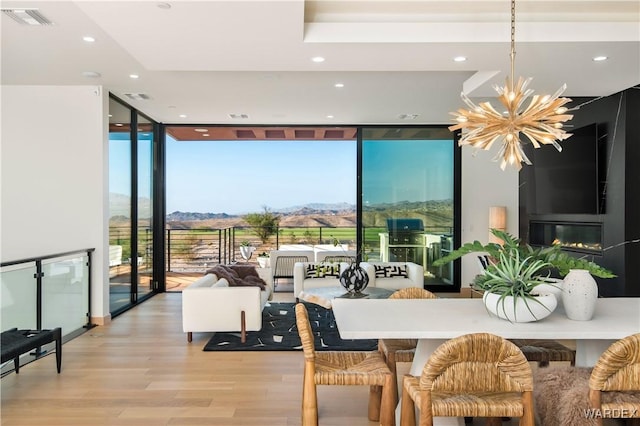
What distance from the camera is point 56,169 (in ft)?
18.6

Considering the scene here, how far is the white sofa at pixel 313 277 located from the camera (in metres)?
6.72

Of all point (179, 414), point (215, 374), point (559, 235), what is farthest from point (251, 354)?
point (559, 235)

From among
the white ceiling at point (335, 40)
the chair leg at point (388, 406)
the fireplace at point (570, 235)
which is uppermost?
the white ceiling at point (335, 40)

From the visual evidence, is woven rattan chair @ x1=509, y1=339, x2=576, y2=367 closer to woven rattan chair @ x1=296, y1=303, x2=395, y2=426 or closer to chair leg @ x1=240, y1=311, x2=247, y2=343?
woven rattan chair @ x1=296, y1=303, x2=395, y2=426

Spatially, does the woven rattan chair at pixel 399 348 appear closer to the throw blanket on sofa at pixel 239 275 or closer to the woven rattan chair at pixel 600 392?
the woven rattan chair at pixel 600 392

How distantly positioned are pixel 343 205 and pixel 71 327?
8.22 m

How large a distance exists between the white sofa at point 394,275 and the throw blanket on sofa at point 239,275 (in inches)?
59.7

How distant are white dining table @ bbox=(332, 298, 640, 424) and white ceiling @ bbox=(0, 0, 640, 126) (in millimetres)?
2030

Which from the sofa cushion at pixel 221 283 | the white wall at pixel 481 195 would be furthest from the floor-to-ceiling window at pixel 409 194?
the sofa cushion at pixel 221 283

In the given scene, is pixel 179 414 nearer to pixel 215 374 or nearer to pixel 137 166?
pixel 215 374

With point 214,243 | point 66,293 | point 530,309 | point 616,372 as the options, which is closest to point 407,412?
point 530,309

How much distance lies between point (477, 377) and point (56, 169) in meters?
5.36

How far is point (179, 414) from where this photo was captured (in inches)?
127

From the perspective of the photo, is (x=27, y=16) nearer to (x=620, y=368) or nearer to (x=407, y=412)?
(x=407, y=412)
